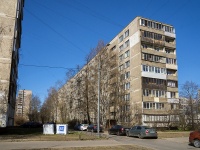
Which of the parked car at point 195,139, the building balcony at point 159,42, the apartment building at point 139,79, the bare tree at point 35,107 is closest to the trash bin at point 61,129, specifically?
the parked car at point 195,139

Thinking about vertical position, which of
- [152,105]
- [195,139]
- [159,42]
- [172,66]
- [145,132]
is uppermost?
[159,42]

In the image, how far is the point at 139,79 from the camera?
51.9m

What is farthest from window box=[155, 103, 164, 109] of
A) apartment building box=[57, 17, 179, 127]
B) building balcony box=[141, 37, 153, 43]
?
building balcony box=[141, 37, 153, 43]

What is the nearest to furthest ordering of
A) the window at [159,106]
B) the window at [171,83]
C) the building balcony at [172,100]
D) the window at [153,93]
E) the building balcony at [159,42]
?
the window at [153,93] → the window at [159,106] → the building balcony at [172,100] → the window at [171,83] → the building balcony at [159,42]

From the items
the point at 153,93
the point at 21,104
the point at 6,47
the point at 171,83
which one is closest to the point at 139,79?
the point at 153,93

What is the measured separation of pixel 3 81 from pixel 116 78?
2488 cm

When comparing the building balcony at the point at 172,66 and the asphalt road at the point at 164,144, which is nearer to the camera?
the asphalt road at the point at 164,144

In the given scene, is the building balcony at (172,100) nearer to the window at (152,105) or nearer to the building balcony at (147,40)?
the window at (152,105)

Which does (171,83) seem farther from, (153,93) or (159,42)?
(159,42)

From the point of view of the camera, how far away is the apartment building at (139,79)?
5006 cm

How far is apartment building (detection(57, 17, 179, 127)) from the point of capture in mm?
50062

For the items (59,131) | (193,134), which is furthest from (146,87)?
(193,134)

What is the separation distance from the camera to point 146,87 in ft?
170

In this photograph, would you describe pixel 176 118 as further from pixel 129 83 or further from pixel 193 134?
pixel 193 134
